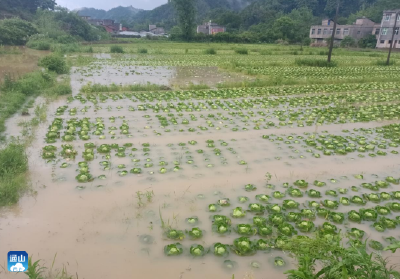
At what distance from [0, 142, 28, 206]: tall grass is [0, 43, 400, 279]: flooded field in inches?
8.7

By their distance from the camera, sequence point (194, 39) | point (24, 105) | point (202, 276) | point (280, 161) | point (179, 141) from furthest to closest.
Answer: point (194, 39) → point (24, 105) → point (179, 141) → point (280, 161) → point (202, 276)

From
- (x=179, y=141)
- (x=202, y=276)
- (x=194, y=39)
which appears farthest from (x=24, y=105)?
(x=194, y=39)

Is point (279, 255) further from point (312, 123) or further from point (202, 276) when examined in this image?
point (312, 123)

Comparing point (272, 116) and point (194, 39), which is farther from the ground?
point (194, 39)

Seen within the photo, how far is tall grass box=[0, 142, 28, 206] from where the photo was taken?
213 inches

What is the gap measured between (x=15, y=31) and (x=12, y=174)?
38.5 m

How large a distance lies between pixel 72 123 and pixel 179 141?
152 inches

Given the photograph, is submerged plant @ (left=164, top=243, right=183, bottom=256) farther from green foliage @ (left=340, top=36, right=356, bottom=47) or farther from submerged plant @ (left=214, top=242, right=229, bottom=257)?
green foliage @ (left=340, top=36, right=356, bottom=47)

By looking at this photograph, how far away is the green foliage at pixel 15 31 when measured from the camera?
34.6 m

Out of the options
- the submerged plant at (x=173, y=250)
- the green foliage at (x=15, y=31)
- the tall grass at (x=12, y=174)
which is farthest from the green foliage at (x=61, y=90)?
the green foliage at (x=15, y=31)

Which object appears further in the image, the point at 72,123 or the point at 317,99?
the point at 317,99

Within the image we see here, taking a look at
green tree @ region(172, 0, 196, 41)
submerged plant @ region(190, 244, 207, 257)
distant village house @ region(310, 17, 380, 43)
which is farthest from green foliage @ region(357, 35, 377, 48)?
submerged plant @ region(190, 244, 207, 257)

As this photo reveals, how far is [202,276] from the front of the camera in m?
3.93

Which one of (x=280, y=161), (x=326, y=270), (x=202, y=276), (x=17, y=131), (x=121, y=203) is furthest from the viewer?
(x=17, y=131)
